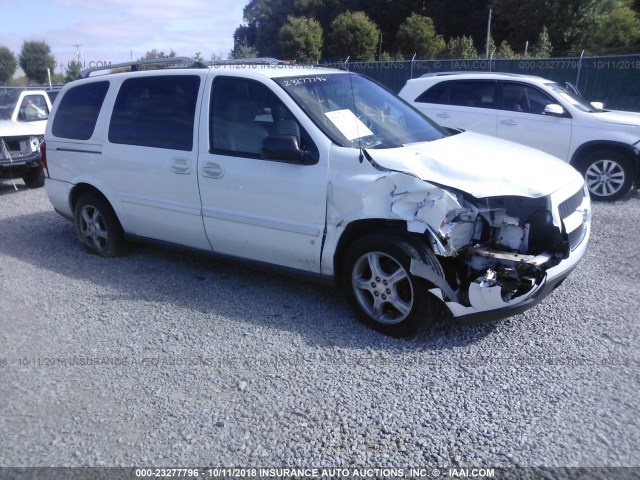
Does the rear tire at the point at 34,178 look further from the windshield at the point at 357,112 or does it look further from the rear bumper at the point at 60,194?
the windshield at the point at 357,112

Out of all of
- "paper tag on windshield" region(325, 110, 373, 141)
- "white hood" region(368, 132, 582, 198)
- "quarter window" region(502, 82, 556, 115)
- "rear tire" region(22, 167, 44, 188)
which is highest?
"quarter window" region(502, 82, 556, 115)

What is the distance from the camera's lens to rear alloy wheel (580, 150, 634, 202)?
7.87 m

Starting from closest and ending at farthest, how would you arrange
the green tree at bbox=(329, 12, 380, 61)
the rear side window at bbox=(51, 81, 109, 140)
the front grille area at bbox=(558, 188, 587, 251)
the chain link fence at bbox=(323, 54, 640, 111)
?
the front grille area at bbox=(558, 188, 587, 251), the rear side window at bbox=(51, 81, 109, 140), the chain link fence at bbox=(323, 54, 640, 111), the green tree at bbox=(329, 12, 380, 61)

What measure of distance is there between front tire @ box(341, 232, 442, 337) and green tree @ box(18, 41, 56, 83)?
4859 cm

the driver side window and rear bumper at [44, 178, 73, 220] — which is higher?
the driver side window

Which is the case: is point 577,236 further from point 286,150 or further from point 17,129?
point 17,129

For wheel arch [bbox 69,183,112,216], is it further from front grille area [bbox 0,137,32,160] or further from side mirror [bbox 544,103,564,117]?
side mirror [bbox 544,103,564,117]

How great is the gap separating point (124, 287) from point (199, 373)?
1886 mm

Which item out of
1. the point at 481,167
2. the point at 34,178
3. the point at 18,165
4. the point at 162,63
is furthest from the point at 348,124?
the point at 34,178

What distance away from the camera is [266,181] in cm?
439

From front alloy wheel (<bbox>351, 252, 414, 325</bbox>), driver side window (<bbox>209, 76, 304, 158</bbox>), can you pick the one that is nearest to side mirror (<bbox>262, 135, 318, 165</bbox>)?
driver side window (<bbox>209, 76, 304, 158</bbox>)

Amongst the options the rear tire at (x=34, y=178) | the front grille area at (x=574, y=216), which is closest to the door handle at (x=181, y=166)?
the front grille area at (x=574, y=216)

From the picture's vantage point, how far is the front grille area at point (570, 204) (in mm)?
3911

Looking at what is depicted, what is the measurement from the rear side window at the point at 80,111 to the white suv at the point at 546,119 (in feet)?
17.6
